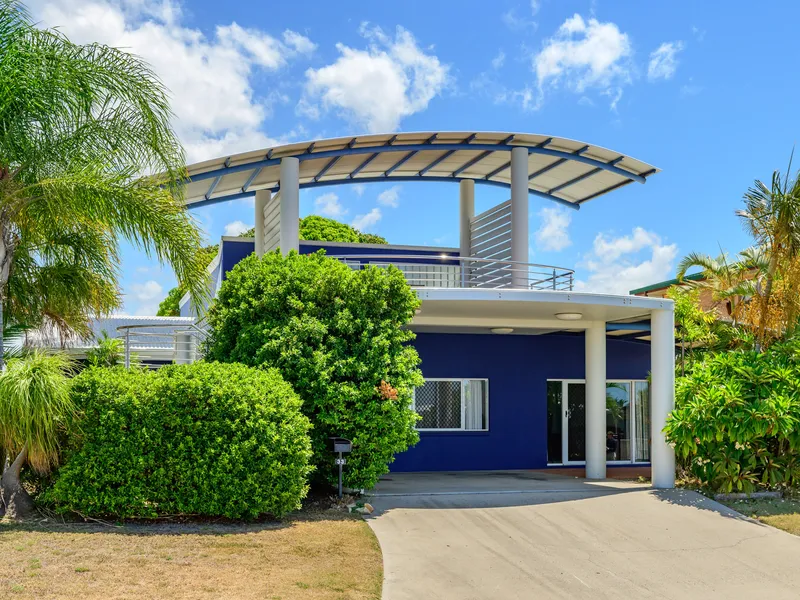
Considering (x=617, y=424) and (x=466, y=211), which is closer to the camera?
(x=617, y=424)

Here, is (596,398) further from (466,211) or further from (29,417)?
(29,417)

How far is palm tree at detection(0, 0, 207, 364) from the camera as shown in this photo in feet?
35.3

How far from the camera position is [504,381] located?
18391mm

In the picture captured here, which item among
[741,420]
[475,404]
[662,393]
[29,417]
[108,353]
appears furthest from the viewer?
[475,404]

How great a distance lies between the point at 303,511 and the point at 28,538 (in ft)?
12.6

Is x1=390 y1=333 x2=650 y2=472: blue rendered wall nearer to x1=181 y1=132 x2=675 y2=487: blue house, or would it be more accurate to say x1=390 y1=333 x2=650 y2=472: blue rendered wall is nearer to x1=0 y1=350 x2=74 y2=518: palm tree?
x1=181 y1=132 x2=675 y2=487: blue house

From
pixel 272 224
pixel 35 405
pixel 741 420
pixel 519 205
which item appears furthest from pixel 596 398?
pixel 35 405

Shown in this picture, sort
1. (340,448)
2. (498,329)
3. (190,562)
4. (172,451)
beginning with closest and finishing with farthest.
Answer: (190,562) < (172,451) < (340,448) < (498,329)

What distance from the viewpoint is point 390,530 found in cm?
1120

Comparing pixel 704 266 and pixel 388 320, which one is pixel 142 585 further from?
pixel 704 266

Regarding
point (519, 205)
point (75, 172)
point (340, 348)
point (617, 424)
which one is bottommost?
point (617, 424)

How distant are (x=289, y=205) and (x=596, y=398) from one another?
734 centimetres

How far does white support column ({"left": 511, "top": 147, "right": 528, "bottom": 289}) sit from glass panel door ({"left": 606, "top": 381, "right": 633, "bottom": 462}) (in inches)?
152

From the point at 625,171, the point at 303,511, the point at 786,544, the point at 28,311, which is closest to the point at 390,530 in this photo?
the point at 303,511
